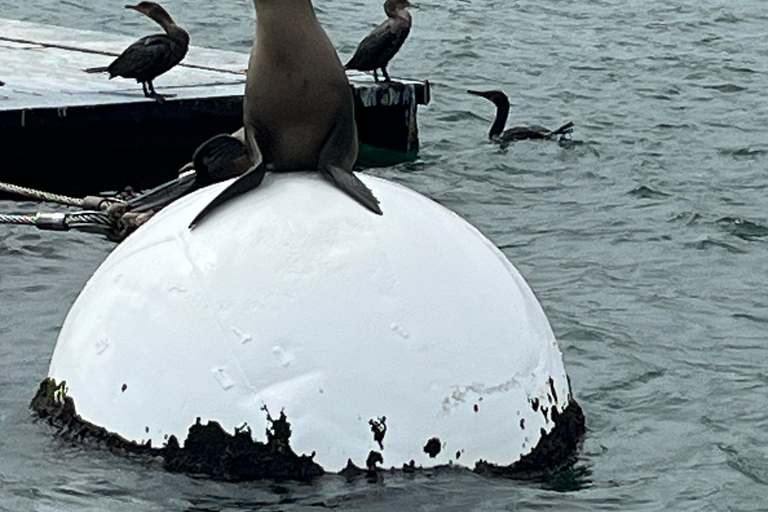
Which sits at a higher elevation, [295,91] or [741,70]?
[295,91]

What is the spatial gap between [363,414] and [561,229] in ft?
21.9

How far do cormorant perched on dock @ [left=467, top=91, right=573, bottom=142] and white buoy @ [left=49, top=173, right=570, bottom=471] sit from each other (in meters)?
9.47

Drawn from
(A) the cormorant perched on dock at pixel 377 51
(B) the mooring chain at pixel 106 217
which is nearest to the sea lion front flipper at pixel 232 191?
(B) the mooring chain at pixel 106 217

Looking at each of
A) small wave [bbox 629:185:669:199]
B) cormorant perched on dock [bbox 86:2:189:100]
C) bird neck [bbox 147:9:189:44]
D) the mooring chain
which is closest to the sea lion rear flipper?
the mooring chain

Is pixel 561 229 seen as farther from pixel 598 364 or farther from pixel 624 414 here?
pixel 624 414

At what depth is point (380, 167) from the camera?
46.9 feet

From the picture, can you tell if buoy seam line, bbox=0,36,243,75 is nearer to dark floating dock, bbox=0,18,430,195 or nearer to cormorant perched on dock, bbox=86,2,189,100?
dark floating dock, bbox=0,18,430,195

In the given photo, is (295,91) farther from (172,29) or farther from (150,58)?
(172,29)

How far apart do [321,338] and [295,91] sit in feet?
4.88

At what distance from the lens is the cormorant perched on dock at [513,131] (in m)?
15.6

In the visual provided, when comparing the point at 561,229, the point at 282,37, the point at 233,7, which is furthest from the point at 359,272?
the point at 233,7

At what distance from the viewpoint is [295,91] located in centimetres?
687

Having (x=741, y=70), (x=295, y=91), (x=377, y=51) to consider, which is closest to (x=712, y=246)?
(x=377, y=51)

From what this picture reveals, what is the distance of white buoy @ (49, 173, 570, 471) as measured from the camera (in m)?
5.71
